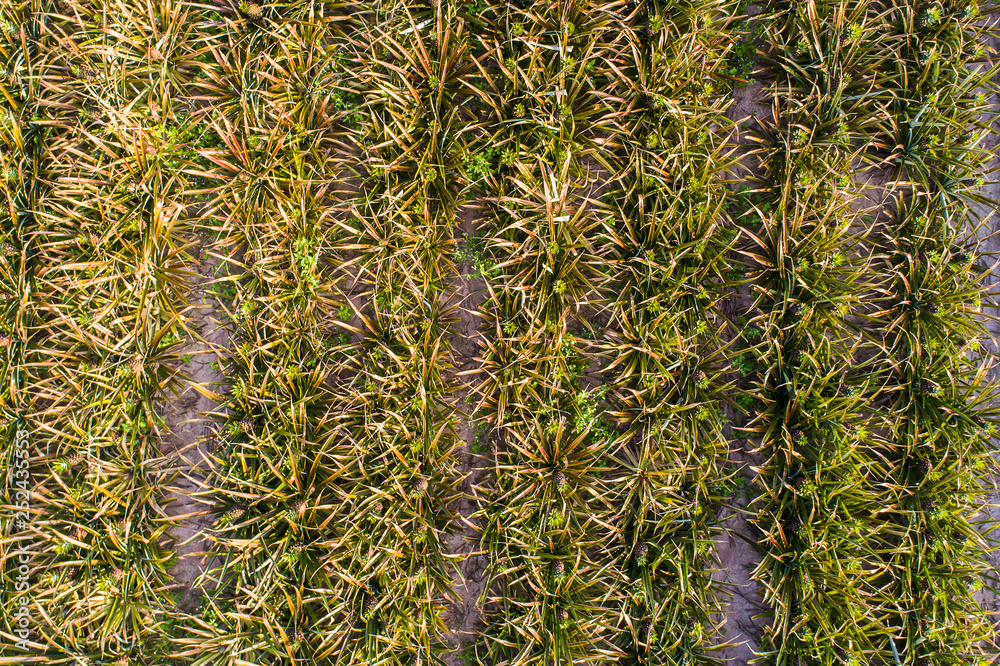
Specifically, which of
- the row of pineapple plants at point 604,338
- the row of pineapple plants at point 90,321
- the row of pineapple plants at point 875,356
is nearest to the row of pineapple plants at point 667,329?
the row of pineapple plants at point 604,338

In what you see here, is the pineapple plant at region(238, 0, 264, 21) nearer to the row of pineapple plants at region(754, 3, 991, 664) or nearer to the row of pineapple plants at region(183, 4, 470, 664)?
the row of pineapple plants at region(183, 4, 470, 664)

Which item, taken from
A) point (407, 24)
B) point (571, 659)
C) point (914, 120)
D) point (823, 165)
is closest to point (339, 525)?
point (571, 659)

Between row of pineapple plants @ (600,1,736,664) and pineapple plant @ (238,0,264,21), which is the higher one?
pineapple plant @ (238,0,264,21)

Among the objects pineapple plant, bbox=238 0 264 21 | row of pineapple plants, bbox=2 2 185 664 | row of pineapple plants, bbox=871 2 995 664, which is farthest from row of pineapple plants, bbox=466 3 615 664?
row of pineapple plants, bbox=2 2 185 664

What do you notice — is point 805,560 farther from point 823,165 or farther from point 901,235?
point 823,165

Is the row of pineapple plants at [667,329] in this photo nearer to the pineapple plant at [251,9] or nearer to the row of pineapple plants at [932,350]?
the row of pineapple plants at [932,350]

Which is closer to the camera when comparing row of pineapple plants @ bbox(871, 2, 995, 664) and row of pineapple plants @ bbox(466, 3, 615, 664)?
row of pineapple plants @ bbox(466, 3, 615, 664)
